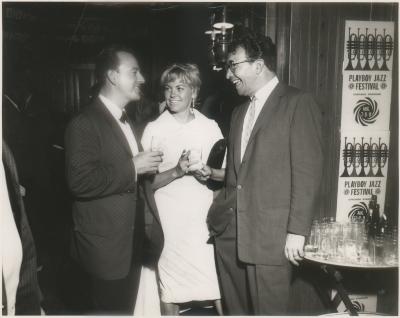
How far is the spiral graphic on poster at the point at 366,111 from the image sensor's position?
97.8 inches

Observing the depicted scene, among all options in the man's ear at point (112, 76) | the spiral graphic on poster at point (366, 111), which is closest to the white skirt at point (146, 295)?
the man's ear at point (112, 76)

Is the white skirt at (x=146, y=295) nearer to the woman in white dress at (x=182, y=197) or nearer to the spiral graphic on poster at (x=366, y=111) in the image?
the woman in white dress at (x=182, y=197)

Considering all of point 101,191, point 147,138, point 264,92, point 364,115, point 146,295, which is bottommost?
point 146,295

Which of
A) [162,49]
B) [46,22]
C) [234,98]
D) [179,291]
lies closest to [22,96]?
[46,22]

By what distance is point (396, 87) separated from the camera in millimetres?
2457

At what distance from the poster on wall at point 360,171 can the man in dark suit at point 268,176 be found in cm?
78

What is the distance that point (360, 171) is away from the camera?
2.59 metres

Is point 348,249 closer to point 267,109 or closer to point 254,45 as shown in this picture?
point 267,109

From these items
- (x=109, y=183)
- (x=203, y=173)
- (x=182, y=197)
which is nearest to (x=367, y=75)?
(x=203, y=173)

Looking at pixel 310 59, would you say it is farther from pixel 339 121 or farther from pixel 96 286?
pixel 96 286

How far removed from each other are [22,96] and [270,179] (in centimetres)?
469

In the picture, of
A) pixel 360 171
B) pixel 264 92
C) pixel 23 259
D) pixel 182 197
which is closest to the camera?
pixel 23 259

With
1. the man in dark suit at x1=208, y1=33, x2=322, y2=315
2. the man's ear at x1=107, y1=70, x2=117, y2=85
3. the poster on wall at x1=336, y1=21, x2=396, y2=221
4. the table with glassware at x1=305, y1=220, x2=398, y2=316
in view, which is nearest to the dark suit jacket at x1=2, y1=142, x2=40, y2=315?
the man's ear at x1=107, y1=70, x2=117, y2=85

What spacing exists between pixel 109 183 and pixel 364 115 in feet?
5.52
